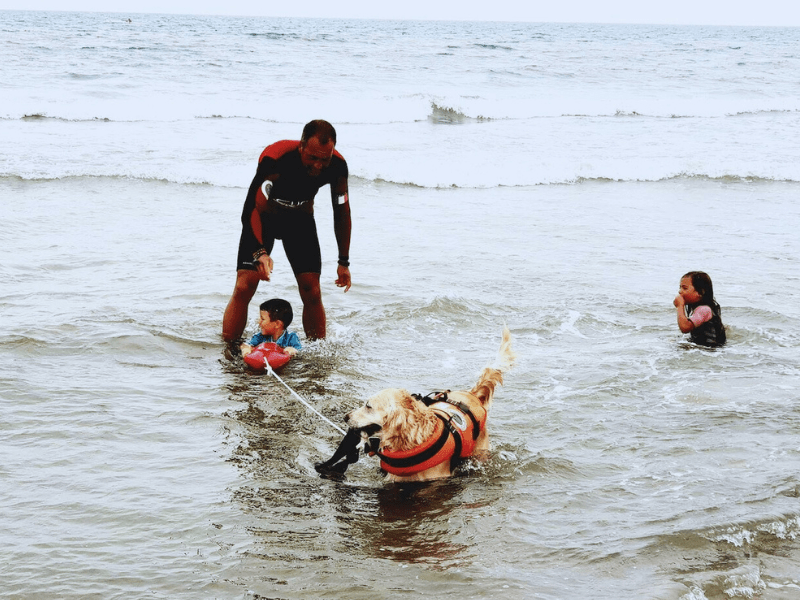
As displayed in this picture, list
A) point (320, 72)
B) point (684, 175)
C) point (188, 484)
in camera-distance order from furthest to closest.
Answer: point (320, 72), point (684, 175), point (188, 484)

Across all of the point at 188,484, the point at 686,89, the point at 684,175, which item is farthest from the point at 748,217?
the point at 686,89

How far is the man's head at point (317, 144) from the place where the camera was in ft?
19.7

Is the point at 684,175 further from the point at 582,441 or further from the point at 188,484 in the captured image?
the point at 188,484

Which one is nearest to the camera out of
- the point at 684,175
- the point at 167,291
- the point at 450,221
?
the point at 167,291

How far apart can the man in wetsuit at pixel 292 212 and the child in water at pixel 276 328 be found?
0.83 ft

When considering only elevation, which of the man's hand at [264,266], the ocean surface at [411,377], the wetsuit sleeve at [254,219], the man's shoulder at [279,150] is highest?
the man's shoulder at [279,150]

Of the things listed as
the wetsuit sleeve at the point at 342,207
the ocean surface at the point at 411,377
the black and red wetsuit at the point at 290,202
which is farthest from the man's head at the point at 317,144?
the ocean surface at the point at 411,377

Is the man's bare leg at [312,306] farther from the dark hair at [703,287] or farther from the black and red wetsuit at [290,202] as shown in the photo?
the dark hair at [703,287]

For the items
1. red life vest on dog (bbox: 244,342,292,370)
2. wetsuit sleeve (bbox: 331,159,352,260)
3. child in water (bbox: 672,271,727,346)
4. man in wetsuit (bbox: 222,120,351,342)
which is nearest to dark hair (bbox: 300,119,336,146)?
man in wetsuit (bbox: 222,120,351,342)

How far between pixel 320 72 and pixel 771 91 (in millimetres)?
18461

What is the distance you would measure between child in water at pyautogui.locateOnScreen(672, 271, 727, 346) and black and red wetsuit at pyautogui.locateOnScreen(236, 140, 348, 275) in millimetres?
3471

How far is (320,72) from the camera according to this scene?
3162 cm

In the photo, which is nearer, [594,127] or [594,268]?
[594,268]

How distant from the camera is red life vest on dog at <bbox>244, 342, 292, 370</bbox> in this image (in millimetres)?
6438
